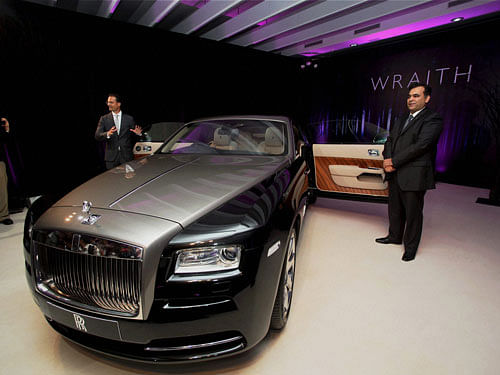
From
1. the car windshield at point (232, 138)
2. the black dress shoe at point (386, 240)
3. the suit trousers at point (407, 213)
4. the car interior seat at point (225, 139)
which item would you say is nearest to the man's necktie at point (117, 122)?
the car windshield at point (232, 138)

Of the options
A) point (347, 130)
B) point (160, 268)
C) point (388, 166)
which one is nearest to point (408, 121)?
point (388, 166)

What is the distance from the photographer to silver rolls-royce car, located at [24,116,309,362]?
1081mm

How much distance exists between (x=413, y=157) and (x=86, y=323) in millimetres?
2664

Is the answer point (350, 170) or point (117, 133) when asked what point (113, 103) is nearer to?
point (117, 133)

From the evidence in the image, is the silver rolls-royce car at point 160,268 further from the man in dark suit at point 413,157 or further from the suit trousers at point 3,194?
the suit trousers at point 3,194

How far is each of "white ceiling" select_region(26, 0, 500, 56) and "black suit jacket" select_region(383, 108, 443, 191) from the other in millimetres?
3170

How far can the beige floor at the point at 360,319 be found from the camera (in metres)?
1.41

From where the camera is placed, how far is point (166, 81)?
584 cm

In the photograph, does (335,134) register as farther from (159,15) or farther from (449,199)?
(159,15)

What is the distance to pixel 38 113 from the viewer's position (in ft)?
14.9

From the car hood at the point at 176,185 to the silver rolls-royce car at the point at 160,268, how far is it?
0.01 metres

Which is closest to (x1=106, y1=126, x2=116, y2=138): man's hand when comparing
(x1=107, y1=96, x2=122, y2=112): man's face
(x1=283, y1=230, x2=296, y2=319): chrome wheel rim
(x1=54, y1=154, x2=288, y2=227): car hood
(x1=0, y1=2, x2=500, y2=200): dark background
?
(x1=107, y1=96, x2=122, y2=112): man's face

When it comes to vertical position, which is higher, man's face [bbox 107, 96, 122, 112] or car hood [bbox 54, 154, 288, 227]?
man's face [bbox 107, 96, 122, 112]

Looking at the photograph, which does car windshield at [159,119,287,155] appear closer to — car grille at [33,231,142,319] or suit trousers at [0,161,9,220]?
car grille at [33,231,142,319]
